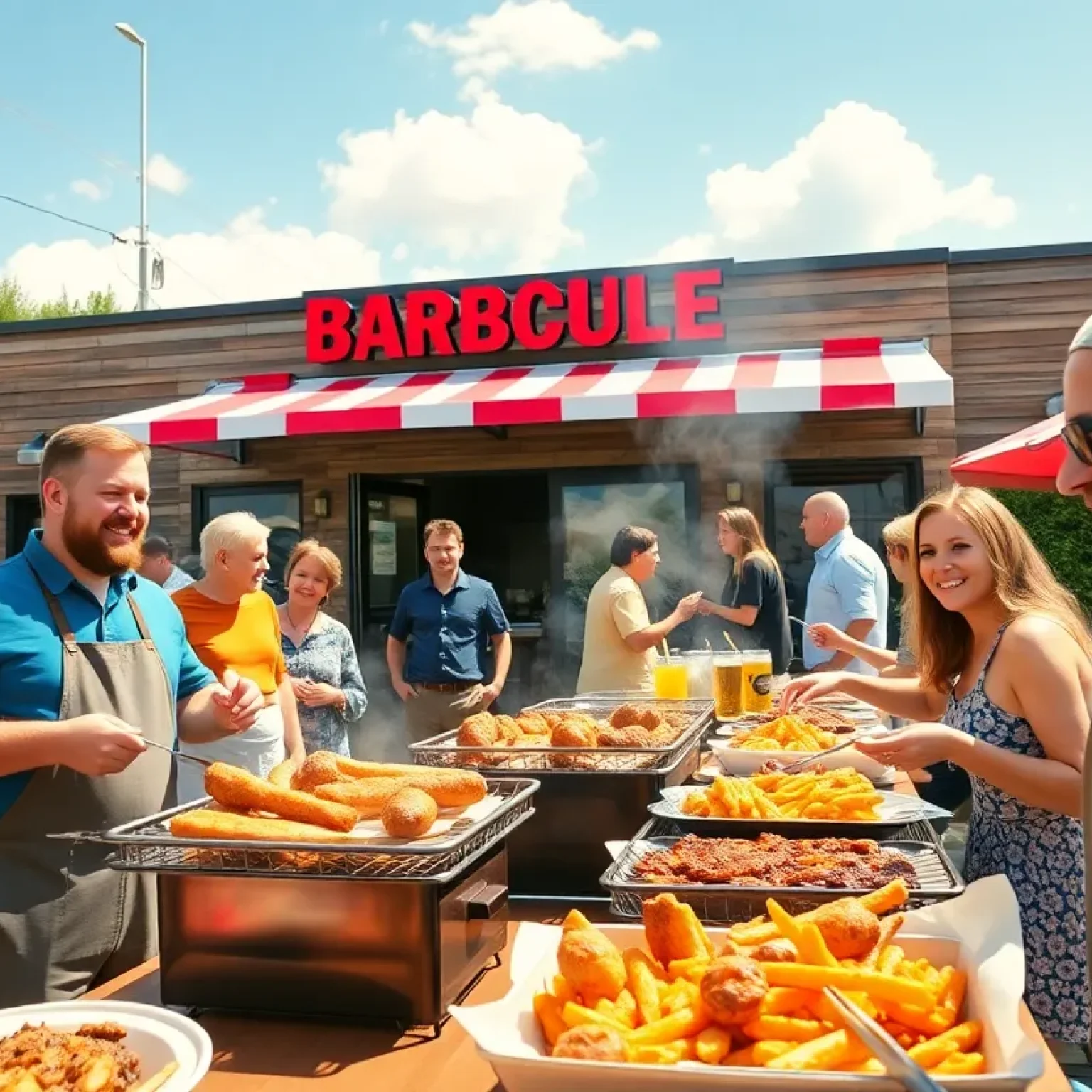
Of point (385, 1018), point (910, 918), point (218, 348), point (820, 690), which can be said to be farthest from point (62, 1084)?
point (218, 348)

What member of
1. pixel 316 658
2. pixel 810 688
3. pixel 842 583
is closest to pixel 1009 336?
pixel 842 583

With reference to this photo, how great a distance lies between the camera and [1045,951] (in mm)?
2357

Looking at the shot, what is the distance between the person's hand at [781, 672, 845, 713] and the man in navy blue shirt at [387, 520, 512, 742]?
367cm

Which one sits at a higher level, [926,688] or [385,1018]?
[926,688]

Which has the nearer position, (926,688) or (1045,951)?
(1045,951)

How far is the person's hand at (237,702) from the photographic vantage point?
2557 millimetres

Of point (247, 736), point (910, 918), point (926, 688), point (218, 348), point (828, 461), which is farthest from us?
point (218, 348)

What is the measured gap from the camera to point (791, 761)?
2.71m

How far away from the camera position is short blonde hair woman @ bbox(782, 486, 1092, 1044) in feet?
7.43

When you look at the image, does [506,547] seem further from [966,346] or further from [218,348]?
[966,346]

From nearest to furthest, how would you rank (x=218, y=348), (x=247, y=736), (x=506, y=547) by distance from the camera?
1. (x=247, y=736)
2. (x=218, y=348)
3. (x=506, y=547)

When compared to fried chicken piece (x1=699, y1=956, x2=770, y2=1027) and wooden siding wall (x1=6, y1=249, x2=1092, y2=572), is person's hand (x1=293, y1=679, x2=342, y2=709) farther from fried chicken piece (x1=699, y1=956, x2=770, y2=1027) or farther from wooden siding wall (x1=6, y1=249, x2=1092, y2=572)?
wooden siding wall (x1=6, y1=249, x2=1092, y2=572)

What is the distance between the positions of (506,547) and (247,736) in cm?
983

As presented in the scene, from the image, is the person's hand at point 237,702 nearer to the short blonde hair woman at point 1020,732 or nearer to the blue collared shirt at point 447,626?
the short blonde hair woman at point 1020,732
